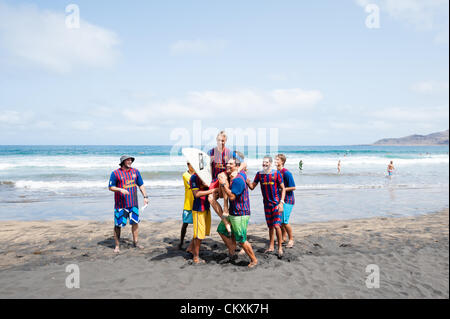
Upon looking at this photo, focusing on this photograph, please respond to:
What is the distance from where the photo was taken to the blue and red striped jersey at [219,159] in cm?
509

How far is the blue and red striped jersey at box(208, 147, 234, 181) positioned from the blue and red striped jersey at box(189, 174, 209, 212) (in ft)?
1.04

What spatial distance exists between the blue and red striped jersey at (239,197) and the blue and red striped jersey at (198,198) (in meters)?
0.52

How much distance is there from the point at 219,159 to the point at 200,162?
0.33 metres

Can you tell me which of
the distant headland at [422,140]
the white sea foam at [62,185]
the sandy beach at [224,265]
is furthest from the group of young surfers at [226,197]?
the distant headland at [422,140]

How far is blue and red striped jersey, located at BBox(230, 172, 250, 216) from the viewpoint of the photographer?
15.5 feet

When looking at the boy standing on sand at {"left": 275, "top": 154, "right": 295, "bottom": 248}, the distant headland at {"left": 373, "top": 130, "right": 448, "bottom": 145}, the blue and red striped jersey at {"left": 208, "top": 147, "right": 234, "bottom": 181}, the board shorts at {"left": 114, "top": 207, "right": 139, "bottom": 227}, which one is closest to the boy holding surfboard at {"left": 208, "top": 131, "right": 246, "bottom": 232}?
the blue and red striped jersey at {"left": 208, "top": 147, "right": 234, "bottom": 181}

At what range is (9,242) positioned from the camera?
6.82m

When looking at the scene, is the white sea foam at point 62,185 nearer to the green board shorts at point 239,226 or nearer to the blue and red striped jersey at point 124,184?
the blue and red striped jersey at point 124,184

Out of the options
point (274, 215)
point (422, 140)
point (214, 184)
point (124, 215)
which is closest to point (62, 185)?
point (124, 215)

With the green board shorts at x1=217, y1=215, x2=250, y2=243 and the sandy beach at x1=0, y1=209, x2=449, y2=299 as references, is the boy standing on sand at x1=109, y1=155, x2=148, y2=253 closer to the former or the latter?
the sandy beach at x1=0, y1=209, x2=449, y2=299

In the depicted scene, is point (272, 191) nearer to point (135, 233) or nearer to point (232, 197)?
point (232, 197)
